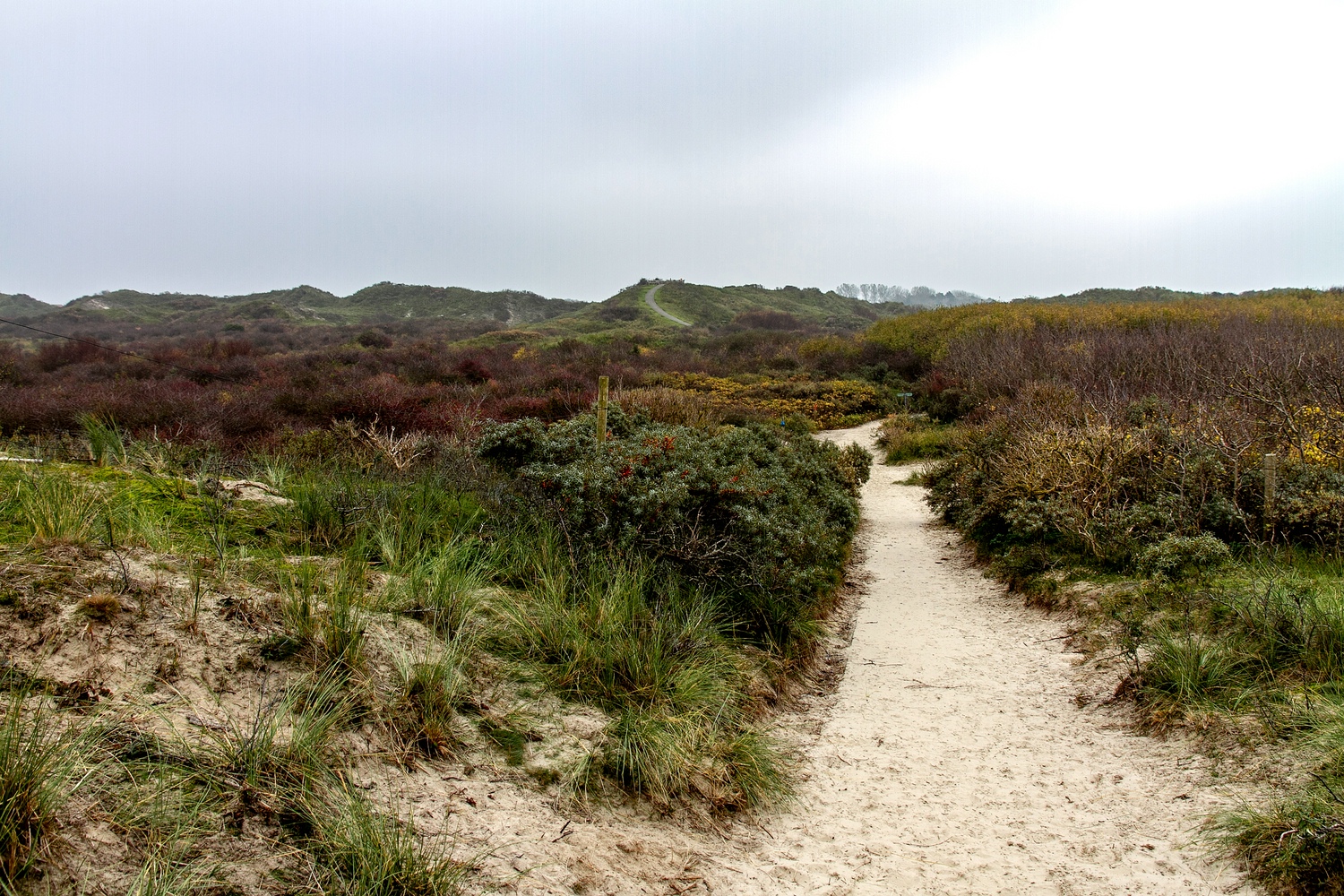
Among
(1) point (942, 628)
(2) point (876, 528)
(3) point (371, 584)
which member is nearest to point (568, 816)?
(3) point (371, 584)

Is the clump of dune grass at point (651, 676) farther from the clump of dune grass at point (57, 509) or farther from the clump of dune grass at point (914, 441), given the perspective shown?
the clump of dune grass at point (914, 441)

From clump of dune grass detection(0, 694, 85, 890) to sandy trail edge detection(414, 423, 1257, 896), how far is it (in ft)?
3.35

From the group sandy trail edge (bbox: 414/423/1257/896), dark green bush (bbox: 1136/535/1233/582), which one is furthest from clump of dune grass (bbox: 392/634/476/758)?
dark green bush (bbox: 1136/535/1233/582)

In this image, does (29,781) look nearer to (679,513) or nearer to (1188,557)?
(679,513)

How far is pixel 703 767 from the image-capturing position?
141 inches

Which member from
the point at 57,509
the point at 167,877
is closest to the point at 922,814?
the point at 167,877

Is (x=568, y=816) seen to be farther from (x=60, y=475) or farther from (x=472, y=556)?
(x=60, y=475)

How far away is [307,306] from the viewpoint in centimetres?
7631

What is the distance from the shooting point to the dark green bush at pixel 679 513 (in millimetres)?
5629

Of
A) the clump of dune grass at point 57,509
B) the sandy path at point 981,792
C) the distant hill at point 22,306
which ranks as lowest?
the sandy path at point 981,792

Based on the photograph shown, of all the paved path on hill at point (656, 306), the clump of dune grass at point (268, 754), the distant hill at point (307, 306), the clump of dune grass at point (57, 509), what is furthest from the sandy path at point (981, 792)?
the distant hill at point (307, 306)

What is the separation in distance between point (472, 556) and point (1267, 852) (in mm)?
4612

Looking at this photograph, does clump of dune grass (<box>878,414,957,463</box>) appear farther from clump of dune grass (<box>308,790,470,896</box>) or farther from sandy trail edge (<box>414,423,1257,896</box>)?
clump of dune grass (<box>308,790,470,896</box>)

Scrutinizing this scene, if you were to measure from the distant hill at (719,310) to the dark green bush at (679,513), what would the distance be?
1723 inches
